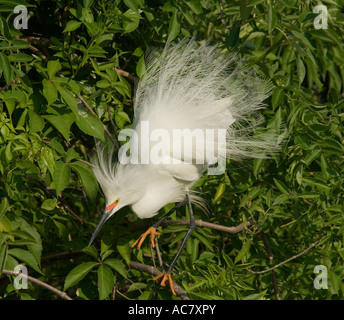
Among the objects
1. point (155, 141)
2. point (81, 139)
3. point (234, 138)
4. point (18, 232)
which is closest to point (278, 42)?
point (234, 138)

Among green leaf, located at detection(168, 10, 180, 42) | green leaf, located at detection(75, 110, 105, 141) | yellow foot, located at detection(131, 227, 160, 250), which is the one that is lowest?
yellow foot, located at detection(131, 227, 160, 250)

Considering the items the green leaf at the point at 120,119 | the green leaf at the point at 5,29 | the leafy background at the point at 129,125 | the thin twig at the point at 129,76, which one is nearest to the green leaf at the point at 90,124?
the leafy background at the point at 129,125

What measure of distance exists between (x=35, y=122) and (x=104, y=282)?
0.54 metres

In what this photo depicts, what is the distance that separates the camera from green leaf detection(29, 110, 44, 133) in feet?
4.98

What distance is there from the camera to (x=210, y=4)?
2582mm

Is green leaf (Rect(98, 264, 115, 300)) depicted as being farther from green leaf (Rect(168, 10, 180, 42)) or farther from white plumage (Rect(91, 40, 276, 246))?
green leaf (Rect(168, 10, 180, 42))

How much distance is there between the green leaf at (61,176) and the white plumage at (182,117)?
37 cm

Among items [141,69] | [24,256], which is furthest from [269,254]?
[24,256]

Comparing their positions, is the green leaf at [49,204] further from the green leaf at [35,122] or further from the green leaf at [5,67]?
the green leaf at [5,67]

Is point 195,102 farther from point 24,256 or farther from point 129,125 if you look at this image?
point 24,256

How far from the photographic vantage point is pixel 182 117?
2.04 metres

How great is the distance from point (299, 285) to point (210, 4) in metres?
1.45

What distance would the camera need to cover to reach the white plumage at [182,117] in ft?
6.53

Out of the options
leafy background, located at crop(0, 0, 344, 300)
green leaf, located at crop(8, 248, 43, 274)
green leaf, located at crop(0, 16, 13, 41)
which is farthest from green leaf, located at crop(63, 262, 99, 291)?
green leaf, located at crop(0, 16, 13, 41)
